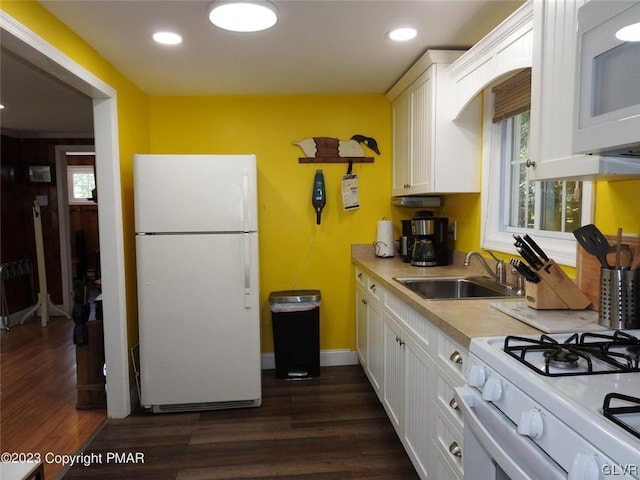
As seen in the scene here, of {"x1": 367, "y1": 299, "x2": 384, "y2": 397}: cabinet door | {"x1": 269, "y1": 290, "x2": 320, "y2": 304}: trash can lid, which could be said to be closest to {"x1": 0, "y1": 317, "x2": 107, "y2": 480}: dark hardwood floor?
{"x1": 269, "y1": 290, "x2": 320, "y2": 304}: trash can lid

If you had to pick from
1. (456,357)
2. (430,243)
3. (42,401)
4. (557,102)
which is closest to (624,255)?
(557,102)

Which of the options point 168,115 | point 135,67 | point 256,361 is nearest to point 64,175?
point 168,115

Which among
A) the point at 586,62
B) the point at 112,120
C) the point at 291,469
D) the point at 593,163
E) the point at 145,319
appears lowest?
the point at 291,469

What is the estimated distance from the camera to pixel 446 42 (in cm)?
232

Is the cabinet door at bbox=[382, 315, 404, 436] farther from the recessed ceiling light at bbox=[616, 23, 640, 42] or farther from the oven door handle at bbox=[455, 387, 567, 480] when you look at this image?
the recessed ceiling light at bbox=[616, 23, 640, 42]

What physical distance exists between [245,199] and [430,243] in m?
1.28

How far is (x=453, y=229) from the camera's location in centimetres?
293

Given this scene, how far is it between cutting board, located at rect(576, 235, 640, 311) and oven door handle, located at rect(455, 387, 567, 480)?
0.75 m

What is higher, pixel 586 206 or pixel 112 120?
pixel 112 120

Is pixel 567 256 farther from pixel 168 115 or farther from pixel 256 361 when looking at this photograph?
pixel 168 115

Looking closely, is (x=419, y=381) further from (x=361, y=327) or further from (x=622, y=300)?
(x=361, y=327)

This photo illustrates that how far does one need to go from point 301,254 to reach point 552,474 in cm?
269

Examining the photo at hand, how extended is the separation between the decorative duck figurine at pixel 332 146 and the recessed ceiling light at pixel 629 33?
2421mm

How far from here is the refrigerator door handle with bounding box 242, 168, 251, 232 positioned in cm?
255
